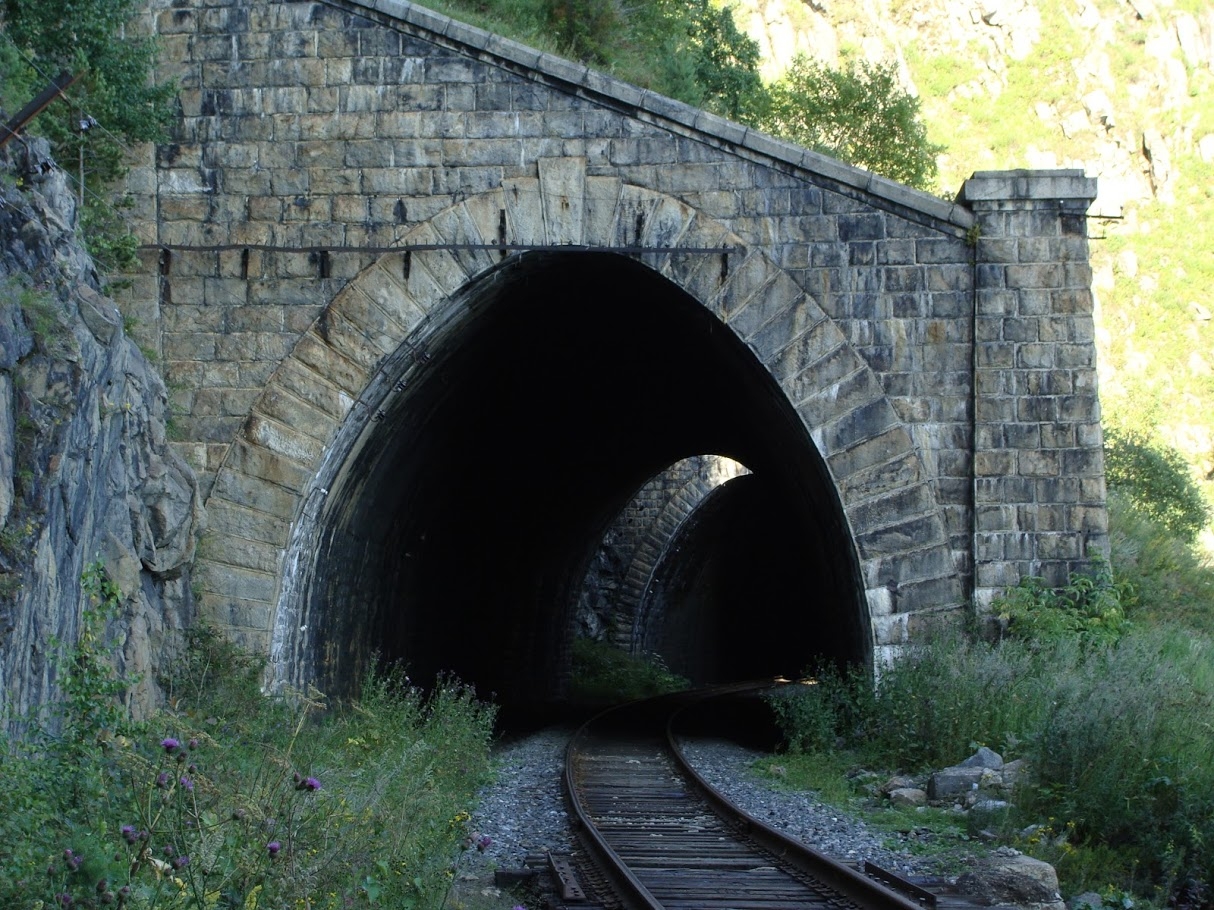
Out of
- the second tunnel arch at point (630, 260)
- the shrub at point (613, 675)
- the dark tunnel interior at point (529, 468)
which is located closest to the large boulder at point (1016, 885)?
the second tunnel arch at point (630, 260)

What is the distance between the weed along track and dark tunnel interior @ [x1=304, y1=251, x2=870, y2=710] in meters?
2.36

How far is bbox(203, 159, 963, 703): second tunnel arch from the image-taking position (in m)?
11.9

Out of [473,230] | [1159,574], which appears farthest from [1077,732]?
[1159,574]

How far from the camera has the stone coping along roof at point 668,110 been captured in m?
12.1

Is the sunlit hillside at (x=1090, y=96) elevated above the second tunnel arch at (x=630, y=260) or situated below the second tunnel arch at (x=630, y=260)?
above

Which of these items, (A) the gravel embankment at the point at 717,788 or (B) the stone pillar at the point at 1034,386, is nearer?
(A) the gravel embankment at the point at 717,788

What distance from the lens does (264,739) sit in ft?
32.2

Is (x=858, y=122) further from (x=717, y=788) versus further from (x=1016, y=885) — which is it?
(x=1016, y=885)

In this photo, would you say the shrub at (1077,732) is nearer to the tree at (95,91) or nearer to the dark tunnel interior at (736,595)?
the tree at (95,91)

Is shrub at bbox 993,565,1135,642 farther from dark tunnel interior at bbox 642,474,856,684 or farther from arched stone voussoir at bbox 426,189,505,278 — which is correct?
dark tunnel interior at bbox 642,474,856,684

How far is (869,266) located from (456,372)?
13.1 feet

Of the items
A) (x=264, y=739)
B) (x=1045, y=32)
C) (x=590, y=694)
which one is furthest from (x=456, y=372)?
(x=1045, y=32)

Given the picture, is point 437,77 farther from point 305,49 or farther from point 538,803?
point 538,803

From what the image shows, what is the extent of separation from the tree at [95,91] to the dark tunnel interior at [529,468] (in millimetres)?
2870
